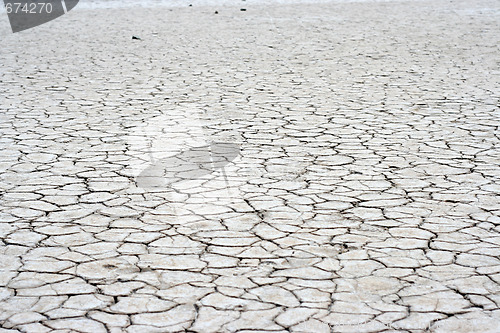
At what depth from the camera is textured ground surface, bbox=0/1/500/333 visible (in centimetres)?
270

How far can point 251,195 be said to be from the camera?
12.9ft

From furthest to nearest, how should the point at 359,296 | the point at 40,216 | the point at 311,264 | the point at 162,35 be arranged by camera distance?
the point at 162,35, the point at 40,216, the point at 311,264, the point at 359,296

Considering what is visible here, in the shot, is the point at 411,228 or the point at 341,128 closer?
the point at 411,228

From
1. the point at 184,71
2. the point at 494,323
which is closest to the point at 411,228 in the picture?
the point at 494,323

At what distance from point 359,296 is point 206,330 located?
64cm

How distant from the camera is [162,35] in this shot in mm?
11023

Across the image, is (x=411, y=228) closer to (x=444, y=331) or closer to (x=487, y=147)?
(x=444, y=331)

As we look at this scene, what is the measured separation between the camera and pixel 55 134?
5.25 metres

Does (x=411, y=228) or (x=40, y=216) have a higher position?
(x=40, y=216)

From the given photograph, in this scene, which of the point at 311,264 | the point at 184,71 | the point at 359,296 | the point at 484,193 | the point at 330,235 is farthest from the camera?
the point at 184,71

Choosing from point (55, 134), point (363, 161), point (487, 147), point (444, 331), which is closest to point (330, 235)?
point (444, 331)

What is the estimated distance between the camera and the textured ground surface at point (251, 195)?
2.70 m

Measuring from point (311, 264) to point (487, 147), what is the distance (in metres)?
2.28

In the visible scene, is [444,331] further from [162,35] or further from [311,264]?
[162,35]
